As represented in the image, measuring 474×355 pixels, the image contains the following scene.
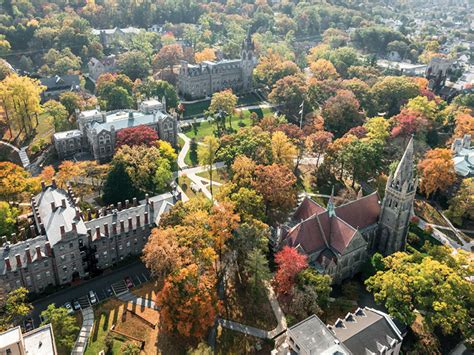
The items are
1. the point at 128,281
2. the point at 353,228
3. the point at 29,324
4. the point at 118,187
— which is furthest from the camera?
the point at 118,187

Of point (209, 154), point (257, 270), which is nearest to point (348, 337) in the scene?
point (257, 270)

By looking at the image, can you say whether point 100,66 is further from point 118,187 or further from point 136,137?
point 118,187

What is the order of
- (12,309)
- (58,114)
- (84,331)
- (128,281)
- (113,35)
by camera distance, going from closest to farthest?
(12,309) → (84,331) → (128,281) → (58,114) → (113,35)

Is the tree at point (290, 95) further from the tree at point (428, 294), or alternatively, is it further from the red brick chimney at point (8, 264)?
the red brick chimney at point (8, 264)

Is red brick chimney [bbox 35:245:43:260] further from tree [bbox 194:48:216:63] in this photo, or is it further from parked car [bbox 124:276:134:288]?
tree [bbox 194:48:216:63]

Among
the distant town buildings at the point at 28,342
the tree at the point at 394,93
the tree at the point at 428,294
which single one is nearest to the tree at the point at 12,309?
the distant town buildings at the point at 28,342

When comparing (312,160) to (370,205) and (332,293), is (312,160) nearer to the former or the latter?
(370,205)
